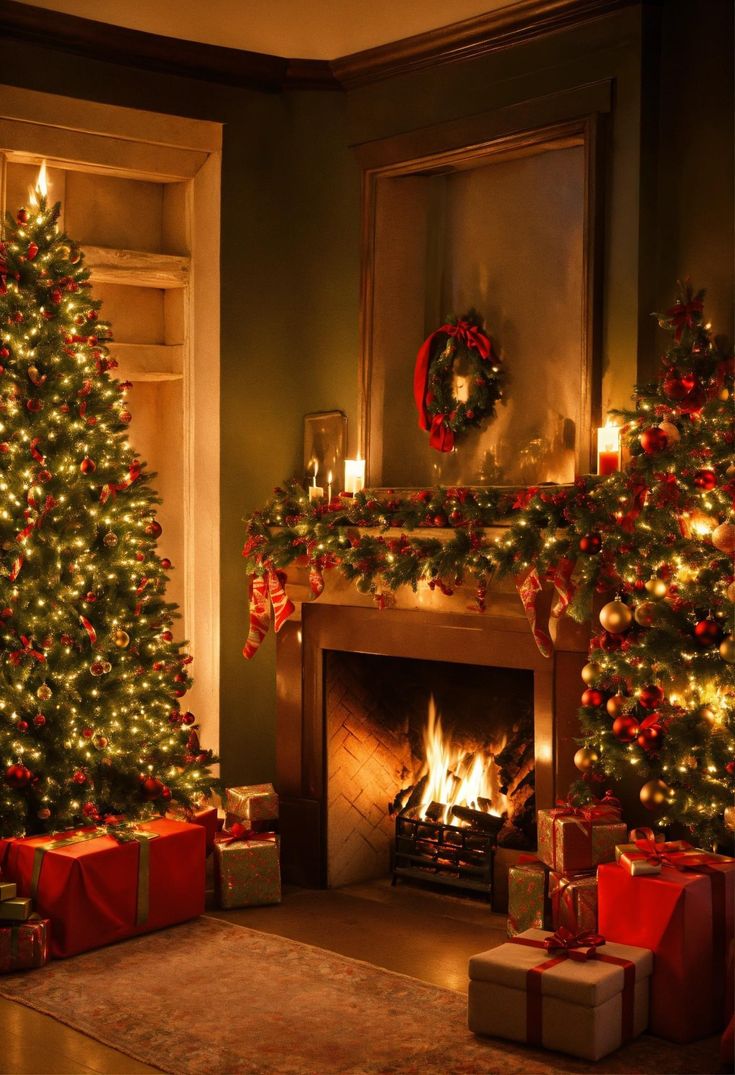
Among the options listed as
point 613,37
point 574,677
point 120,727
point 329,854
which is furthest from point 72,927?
point 613,37

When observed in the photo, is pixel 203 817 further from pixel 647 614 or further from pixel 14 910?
pixel 647 614

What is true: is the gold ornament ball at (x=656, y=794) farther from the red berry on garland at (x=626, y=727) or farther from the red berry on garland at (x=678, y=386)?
the red berry on garland at (x=678, y=386)

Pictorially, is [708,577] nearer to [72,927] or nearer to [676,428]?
[676,428]

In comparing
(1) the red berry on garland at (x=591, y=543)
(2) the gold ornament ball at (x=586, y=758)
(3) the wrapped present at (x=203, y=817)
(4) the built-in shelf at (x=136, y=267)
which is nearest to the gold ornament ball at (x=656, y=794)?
(2) the gold ornament ball at (x=586, y=758)

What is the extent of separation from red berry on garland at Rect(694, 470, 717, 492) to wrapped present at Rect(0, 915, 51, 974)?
263 cm

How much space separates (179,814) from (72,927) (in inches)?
30.7

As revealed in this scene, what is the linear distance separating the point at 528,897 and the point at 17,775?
1.88 metres

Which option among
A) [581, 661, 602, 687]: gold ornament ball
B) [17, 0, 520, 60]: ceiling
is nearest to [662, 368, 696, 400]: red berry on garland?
[581, 661, 602, 687]: gold ornament ball

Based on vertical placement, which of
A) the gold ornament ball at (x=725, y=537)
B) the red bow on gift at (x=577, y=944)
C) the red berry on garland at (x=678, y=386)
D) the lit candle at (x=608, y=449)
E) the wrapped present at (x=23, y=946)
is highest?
the red berry on garland at (x=678, y=386)

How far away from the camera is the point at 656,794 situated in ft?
13.0

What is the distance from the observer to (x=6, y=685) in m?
4.74

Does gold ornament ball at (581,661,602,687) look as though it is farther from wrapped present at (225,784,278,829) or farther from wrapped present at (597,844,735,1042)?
wrapped present at (225,784,278,829)

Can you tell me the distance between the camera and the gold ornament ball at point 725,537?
3818 mm

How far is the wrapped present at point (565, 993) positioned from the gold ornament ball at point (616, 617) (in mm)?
942
